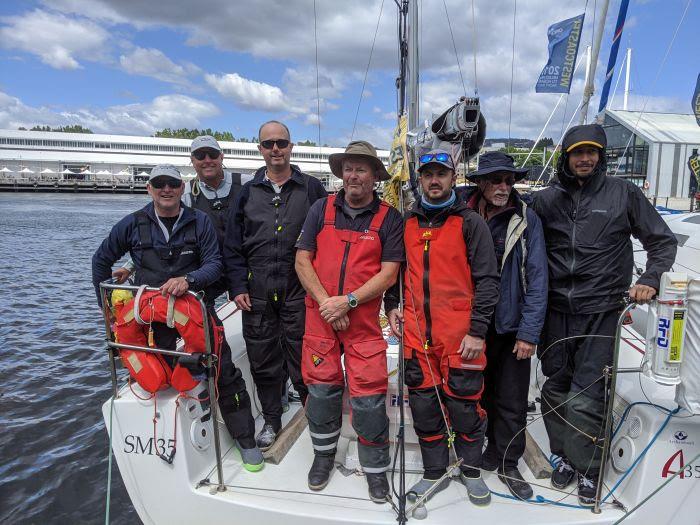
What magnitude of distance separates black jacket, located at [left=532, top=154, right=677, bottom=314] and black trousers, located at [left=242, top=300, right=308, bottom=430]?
152 centimetres

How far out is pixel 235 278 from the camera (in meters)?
3.04

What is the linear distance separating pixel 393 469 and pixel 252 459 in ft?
2.86

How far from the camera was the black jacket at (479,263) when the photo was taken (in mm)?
2348

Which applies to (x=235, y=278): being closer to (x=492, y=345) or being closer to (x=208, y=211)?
(x=208, y=211)

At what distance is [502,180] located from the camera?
2518 mm

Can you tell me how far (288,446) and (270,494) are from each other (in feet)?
1.75

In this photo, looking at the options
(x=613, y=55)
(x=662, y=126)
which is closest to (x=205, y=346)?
(x=613, y=55)

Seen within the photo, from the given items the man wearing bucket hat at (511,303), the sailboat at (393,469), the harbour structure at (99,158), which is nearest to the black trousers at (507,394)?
the man wearing bucket hat at (511,303)

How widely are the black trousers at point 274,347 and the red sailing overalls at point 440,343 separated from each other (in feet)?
2.59

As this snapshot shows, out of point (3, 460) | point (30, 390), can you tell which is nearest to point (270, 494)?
point (3, 460)

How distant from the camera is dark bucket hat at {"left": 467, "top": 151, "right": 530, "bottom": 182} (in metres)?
2.46

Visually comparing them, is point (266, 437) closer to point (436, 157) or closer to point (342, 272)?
point (342, 272)

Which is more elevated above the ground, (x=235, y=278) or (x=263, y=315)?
(x=235, y=278)

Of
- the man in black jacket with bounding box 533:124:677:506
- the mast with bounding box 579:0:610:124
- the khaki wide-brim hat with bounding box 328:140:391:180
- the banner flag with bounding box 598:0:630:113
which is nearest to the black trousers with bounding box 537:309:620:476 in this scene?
the man in black jacket with bounding box 533:124:677:506
